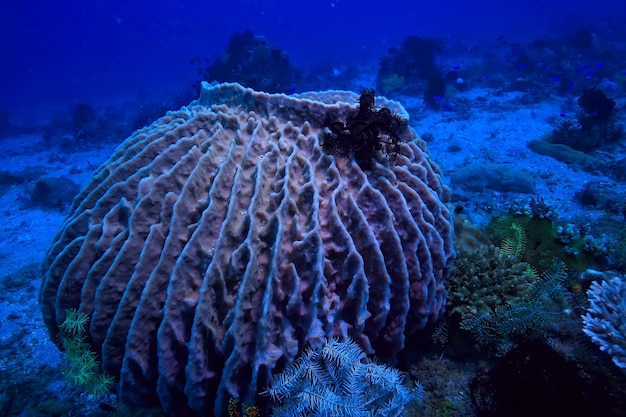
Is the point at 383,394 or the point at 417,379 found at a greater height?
the point at 417,379

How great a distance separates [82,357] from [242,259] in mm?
1971

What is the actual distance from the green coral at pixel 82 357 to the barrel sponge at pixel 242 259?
4.2 inches

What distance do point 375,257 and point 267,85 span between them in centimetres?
1721

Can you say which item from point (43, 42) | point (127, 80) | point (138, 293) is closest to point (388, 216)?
point (138, 293)

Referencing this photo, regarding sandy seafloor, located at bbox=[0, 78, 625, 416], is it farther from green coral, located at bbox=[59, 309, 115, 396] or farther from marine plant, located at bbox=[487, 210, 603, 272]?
marine plant, located at bbox=[487, 210, 603, 272]

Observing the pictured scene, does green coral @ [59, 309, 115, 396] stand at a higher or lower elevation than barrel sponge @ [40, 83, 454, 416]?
lower

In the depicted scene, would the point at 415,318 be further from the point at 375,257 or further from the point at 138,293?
the point at 138,293

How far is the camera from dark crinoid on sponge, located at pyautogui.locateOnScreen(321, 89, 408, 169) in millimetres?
3492

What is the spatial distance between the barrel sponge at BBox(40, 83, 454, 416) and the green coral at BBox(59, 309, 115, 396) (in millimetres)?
106

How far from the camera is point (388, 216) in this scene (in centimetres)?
328

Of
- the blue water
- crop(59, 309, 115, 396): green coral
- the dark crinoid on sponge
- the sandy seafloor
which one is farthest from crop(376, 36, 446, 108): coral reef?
crop(59, 309, 115, 396): green coral

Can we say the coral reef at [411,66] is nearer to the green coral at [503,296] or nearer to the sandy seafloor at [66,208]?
the sandy seafloor at [66,208]

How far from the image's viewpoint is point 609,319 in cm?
287

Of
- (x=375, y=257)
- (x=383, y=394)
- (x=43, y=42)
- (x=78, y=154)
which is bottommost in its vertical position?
(x=383, y=394)
